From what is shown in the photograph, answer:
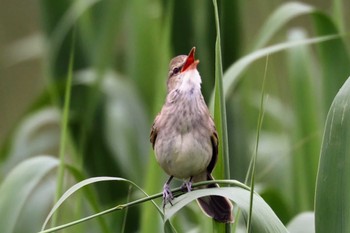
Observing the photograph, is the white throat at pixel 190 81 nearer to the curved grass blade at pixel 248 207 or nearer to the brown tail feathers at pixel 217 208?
the brown tail feathers at pixel 217 208

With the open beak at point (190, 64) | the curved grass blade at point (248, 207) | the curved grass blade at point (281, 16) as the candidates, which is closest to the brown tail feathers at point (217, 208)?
the curved grass blade at point (248, 207)

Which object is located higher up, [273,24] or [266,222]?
[273,24]

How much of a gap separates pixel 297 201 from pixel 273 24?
52cm

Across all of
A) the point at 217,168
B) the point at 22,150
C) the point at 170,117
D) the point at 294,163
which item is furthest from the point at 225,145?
the point at 22,150

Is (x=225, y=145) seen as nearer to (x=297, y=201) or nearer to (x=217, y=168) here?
(x=217, y=168)

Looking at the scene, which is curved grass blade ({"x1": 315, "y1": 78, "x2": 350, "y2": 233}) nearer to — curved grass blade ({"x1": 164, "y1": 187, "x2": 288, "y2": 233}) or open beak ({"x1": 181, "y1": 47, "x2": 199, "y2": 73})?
curved grass blade ({"x1": 164, "y1": 187, "x2": 288, "y2": 233})

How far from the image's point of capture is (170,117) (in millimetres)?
1945

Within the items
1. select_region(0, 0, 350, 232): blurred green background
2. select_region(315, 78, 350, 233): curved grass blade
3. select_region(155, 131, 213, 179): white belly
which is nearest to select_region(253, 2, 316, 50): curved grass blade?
select_region(0, 0, 350, 232): blurred green background

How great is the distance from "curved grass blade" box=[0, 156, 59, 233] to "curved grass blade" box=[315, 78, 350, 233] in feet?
2.11

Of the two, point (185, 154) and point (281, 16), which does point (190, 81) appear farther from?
point (281, 16)

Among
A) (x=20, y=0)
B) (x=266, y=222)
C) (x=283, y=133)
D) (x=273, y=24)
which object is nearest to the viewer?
(x=266, y=222)

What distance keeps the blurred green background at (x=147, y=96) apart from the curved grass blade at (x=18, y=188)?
12.7 inches

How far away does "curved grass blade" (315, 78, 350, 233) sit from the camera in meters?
1.52

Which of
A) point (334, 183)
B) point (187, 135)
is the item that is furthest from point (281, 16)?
point (334, 183)
